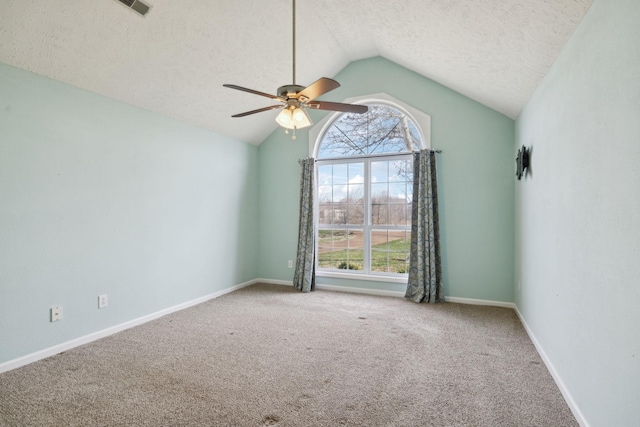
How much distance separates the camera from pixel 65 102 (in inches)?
110

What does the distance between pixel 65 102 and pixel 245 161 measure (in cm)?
254

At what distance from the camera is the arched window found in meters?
4.65

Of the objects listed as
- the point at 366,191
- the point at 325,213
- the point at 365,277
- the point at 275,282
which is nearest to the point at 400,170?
the point at 366,191

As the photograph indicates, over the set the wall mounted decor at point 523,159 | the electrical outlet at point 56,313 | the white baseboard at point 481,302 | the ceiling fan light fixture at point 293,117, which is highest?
the ceiling fan light fixture at point 293,117

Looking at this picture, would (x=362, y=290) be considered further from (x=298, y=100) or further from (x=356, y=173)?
(x=298, y=100)

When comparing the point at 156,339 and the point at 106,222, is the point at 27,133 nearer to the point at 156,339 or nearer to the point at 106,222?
the point at 106,222

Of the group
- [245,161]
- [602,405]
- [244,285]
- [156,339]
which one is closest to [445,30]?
[602,405]

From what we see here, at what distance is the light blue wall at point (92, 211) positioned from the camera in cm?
249

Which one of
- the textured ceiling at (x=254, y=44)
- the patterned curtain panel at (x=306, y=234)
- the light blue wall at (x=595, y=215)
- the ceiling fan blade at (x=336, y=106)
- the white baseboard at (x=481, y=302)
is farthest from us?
the patterned curtain panel at (x=306, y=234)

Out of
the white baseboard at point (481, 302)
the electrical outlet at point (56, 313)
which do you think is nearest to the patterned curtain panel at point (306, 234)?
the white baseboard at point (481, 302)

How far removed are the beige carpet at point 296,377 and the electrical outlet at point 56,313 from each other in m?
0.30

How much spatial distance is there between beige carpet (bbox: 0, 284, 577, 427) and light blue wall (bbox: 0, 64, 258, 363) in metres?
0.37

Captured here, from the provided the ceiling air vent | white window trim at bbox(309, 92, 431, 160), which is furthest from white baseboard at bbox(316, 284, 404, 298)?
the ceiling air vent

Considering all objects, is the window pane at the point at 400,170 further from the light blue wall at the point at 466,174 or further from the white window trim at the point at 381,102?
the light blue wall at the point at 466,174
